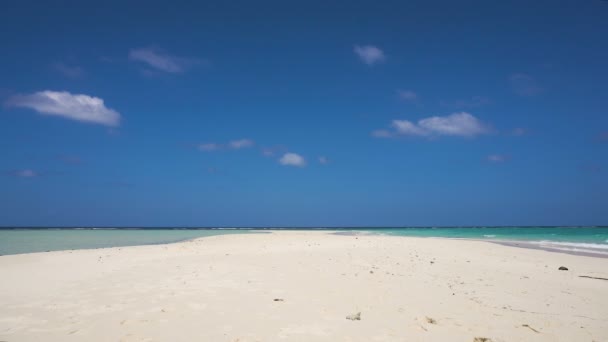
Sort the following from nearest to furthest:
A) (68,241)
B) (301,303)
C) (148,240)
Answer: (301,303) < (68,241) < (148,240)

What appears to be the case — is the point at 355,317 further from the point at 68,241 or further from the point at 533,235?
the point at 533,235

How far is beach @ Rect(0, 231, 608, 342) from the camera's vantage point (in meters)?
5.24

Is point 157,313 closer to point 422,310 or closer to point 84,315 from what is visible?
point 84,315

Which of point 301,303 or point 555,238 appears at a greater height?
A: point 301,303

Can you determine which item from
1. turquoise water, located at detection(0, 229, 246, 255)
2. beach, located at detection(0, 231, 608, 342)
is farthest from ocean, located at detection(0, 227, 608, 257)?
beach, located at detection(0, 231, 608, 342)

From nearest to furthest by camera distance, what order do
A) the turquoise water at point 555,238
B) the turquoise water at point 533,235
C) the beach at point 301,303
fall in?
the beach at point 301,303 < the turquoise water at point 555,238 < the turquoise water at point 533,235

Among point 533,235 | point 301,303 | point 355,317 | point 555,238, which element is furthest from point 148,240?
point 533,235

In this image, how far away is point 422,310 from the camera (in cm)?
629

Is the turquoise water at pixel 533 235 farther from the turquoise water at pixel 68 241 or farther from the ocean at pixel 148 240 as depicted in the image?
the turquoise water at pixel 68 241

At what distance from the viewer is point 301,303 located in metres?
6.79

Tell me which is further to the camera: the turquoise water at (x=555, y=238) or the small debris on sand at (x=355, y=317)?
the turquoise water at (x=555, y=238)

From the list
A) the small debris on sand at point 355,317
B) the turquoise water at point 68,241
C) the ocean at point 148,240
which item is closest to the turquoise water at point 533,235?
the ocean at point 148,240

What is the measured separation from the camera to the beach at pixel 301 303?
524cm

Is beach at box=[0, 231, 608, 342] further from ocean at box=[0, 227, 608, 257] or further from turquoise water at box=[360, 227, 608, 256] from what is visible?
turquoise water at box=[360, 227, 608, 256]
